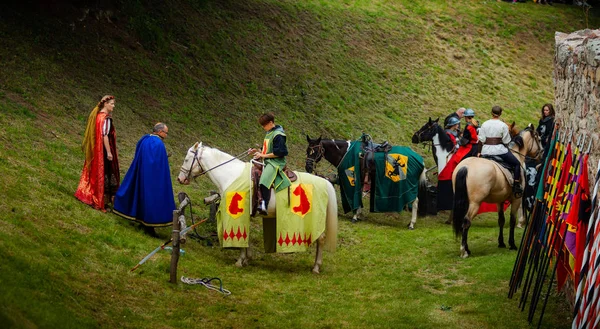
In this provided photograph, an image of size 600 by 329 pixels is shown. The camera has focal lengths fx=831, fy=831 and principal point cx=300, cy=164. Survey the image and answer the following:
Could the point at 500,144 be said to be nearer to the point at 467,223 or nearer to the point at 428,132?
the point at 467,223

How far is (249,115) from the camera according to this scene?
21.5 meters

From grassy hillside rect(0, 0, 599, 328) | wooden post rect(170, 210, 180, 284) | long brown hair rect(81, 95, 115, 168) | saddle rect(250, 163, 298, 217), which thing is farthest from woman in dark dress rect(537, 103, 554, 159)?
wooden post rect(170, 210, 180, 284)

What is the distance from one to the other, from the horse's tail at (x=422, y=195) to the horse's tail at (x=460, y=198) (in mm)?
3448

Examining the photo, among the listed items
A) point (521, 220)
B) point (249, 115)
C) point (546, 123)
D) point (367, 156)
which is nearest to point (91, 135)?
point (367, 156)

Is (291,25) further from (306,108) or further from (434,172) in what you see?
(434,172)

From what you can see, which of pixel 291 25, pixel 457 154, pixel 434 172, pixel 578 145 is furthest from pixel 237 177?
pixel 291 25

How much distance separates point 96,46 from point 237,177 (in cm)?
937

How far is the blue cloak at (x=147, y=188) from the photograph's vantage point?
12.5 meters

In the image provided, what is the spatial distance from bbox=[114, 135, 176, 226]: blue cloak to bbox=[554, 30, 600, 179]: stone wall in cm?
582

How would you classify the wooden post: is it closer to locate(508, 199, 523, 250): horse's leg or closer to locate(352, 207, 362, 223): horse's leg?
locate(508, 199, 523, 250): horse's leg

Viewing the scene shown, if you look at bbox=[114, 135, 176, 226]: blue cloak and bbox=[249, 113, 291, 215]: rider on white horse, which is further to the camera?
bbox=[114, 135, 176, 226]: blue cloak

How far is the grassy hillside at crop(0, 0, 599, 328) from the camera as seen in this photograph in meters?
10.4

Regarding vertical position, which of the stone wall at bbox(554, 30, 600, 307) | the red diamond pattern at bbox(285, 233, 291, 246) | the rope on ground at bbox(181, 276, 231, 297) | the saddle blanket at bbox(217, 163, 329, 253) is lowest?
the rope on ground at bbox(181, 276, 231, 297)

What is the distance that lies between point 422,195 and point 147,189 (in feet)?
24.2
